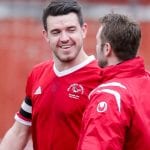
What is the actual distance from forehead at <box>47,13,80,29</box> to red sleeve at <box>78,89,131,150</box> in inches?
32.2

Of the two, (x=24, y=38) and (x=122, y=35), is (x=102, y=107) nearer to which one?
(x=122, y=35)

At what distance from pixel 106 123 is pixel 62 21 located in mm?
994

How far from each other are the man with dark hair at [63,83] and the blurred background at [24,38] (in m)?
4.11

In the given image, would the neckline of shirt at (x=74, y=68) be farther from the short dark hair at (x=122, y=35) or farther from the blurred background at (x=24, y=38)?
the blurred background at (x=24, y=38)

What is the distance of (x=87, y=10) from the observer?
9734 mm

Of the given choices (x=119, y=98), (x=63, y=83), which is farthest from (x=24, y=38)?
(x=119, y=98)

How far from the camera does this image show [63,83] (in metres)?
5.10

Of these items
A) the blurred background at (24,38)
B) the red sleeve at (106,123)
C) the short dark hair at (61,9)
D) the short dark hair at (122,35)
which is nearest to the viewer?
the red sleeve at (106,123)

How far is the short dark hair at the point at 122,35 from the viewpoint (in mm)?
4531

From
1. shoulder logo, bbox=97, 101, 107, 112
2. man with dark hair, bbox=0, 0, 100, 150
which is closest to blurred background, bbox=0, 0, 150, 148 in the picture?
man with dark hair, bbox=0, 0, 100, 150

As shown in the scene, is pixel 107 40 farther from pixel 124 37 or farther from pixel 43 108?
pixel 43 108

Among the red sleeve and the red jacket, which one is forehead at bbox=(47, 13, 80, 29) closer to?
the red jacket

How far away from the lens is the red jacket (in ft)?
13.8

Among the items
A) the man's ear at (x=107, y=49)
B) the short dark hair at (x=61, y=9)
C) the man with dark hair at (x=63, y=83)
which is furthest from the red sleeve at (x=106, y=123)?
the short dark hair at (x=61, y=9)
